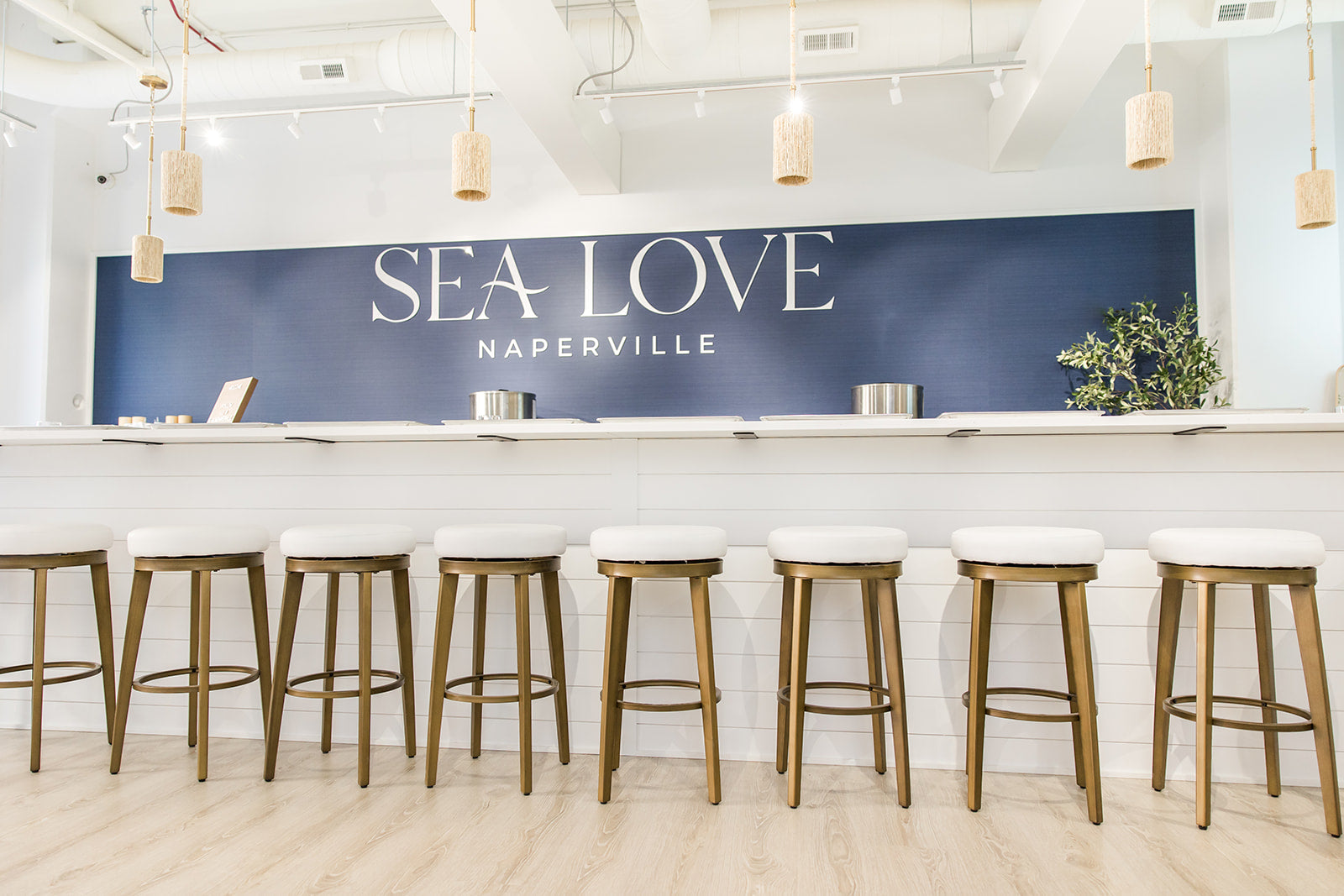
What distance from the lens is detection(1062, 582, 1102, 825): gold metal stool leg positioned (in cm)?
230

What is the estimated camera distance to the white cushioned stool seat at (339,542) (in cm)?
258

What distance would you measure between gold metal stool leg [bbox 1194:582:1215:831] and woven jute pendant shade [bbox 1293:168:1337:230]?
1.57 metres

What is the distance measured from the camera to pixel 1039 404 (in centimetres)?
478

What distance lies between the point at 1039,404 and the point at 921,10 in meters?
2.21

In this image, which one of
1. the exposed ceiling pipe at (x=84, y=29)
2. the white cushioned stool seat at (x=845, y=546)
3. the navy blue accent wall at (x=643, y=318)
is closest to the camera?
the white cushioned stool seat at (x=845, y=546)

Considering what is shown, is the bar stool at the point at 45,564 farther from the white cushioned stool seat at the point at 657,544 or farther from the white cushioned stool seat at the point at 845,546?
the white cushioned stool seat at the point at 845,546

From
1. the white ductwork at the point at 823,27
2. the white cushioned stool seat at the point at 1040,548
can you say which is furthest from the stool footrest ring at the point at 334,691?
the white ductwork at the point at 823,27

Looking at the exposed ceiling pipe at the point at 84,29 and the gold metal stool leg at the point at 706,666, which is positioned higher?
the exposed ceiling pipe at the point at 84,29

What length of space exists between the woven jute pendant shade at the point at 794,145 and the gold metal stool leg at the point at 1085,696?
1511 millimetres

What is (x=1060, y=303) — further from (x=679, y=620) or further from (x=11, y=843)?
(x=11, y=843)

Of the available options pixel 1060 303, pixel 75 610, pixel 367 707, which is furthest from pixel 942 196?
pixel 75 610

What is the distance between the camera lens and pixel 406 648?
111 inches

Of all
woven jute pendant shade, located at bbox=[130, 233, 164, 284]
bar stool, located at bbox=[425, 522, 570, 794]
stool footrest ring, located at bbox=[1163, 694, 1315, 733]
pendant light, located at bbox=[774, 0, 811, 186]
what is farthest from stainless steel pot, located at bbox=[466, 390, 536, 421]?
stool footrest ring, located at bbox=[1163, 694, 1315, 733]

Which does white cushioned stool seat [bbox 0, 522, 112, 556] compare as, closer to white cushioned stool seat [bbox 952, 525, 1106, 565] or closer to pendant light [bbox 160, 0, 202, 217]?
pendant light [bbox 160, 0, 202, 217]
